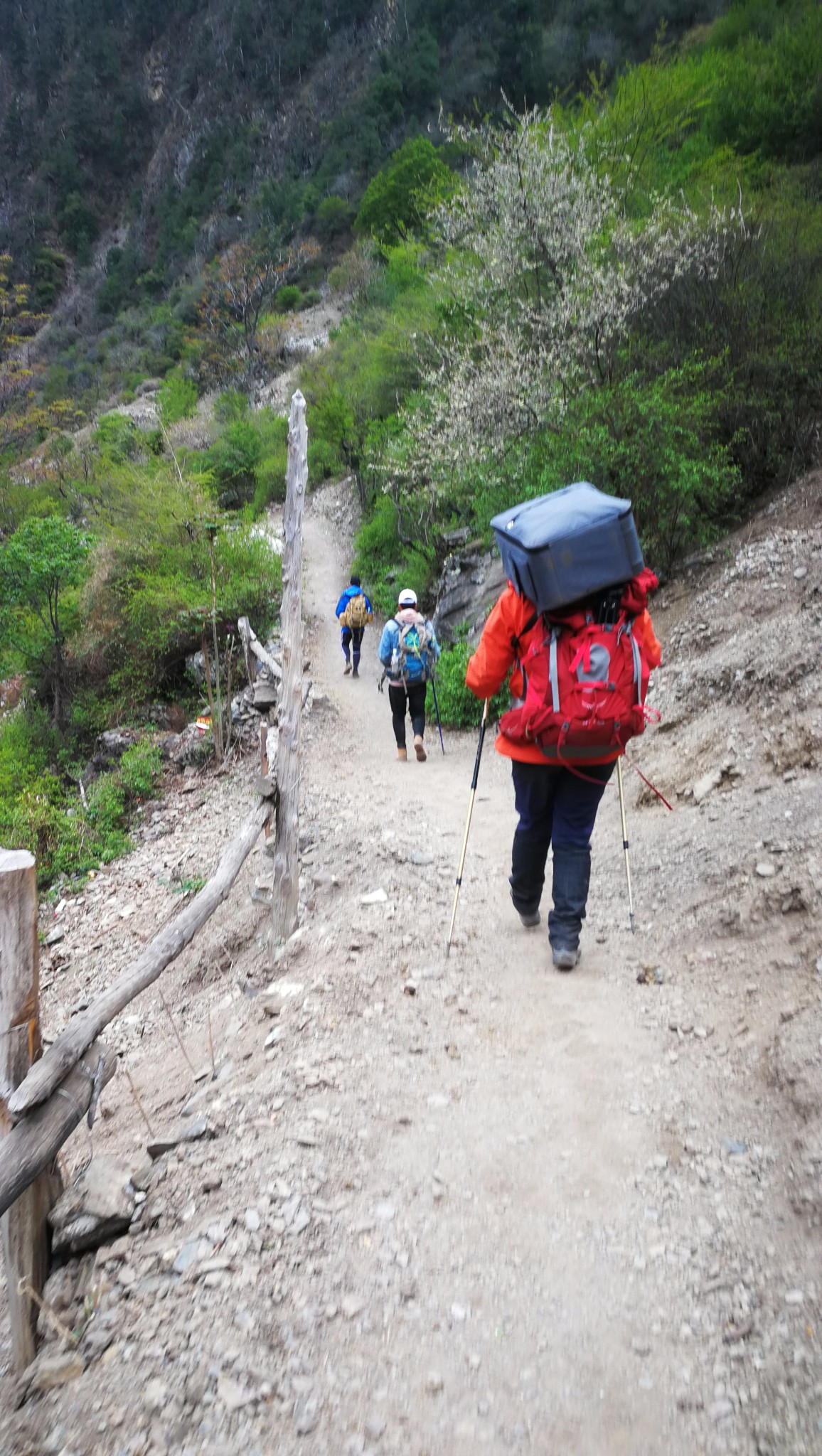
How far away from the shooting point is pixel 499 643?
11.9ft

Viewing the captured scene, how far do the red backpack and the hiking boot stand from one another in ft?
3.53

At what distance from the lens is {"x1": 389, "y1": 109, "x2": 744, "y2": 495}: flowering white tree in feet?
33.2

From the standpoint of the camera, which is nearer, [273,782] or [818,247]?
[273,782]

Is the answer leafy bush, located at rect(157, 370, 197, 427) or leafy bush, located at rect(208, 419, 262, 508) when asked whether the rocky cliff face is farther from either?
leafy bush, located at rect(157, 370, 197, 427)

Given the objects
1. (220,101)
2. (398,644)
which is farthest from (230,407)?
(220,101)

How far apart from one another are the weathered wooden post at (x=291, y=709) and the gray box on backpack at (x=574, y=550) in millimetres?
2785

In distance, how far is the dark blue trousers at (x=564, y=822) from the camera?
3730 millimetres

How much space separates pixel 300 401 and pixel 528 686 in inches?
158

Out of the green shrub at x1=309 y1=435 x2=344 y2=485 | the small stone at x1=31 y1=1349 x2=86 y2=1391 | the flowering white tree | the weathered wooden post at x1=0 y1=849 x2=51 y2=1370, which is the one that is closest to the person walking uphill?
the flowering white tree

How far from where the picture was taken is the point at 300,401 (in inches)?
245

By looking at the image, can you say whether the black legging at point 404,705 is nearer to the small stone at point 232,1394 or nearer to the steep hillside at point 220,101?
the small stone at point 232,1394

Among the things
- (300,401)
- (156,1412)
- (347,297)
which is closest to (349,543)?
(300,401)

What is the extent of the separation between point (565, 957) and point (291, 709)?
2805mm

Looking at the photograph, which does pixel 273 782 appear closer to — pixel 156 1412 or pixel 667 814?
pixel 667 814
